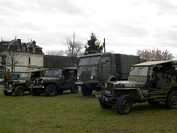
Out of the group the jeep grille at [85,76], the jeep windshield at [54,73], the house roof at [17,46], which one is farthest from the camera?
the house roof at [17,46]

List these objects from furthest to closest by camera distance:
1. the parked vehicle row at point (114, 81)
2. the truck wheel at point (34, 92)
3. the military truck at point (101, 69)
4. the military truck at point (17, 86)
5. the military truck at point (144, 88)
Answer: the military truck at point (17, 86)
the truck wheel at point (34, 92)
the military truck at point (101, 69)
the parked vehicle row at point (114, 81)
the military truck at point (144, 88)

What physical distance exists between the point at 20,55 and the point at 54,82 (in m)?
34.5

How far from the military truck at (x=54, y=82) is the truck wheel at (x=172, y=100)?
8.64 metres

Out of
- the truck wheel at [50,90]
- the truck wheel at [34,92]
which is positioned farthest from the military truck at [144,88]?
the truck wheel at [34,92]

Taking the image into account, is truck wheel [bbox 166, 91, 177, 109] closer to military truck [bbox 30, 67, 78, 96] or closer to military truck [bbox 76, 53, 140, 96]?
military truck [bbox 76, 53, 140, 96]

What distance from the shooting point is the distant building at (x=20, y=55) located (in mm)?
47688

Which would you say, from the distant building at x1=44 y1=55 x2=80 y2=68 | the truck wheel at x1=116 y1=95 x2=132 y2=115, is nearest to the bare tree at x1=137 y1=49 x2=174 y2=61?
the distant building at x1=44 y1=55 x2=80 y2=68

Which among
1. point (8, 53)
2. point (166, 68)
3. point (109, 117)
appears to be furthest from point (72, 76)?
point (8, 53)

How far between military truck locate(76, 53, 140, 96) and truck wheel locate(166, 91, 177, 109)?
16.1 feet

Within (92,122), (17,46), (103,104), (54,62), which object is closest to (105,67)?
(103,104)

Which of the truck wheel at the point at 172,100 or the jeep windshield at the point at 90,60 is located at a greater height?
the jeep windshield at the point at 90,60

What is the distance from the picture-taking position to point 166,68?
10.3 meters

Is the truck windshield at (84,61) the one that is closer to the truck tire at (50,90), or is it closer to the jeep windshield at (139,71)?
the truck tire at (50,90)

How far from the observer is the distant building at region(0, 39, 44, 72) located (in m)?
47.7
